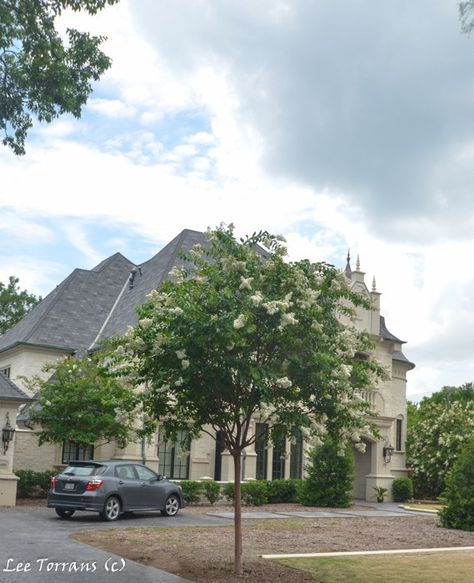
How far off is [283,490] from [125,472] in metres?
11.7

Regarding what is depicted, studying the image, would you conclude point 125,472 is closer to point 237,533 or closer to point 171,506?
point 171,506

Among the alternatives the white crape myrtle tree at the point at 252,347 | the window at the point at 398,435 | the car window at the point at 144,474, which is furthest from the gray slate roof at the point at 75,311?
the white crape myrtle tree at the point at 252,347

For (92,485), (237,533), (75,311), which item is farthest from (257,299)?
(75,311)

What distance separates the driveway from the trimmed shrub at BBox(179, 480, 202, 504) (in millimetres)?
7809

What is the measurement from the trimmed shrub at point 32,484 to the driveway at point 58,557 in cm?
704

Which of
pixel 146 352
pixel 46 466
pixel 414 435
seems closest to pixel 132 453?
pixel 46 466

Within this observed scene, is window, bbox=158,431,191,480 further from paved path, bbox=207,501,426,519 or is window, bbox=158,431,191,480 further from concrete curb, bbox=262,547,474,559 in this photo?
concrete curb, bbox=262,547,474,559

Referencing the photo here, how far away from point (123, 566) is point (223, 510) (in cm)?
1365

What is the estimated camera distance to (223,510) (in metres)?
25.0

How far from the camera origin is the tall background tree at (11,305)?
56.4 meters

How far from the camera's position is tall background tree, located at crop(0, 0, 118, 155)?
14.3 metres

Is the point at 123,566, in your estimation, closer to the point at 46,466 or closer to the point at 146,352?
the point at 146,352

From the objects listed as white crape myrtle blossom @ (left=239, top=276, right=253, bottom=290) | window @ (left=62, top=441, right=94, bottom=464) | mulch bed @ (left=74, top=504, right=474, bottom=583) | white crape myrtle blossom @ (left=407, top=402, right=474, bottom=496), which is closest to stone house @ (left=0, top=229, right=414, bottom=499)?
window @ (left=62, top=441, right=94, bottom=464)

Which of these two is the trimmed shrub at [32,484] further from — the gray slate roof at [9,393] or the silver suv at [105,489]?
the silver suv at [105,489]
